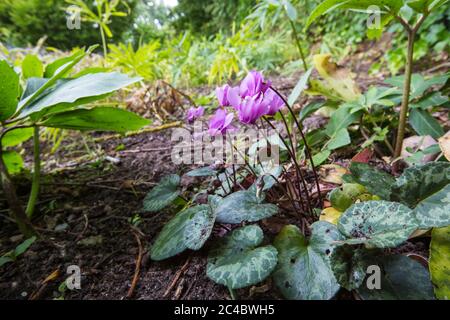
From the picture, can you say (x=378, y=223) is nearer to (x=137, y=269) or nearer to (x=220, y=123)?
(x=220, y=123)

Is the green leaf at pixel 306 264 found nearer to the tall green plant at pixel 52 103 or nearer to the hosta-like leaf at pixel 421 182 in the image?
the hosta-like leaf at pixel 421 182

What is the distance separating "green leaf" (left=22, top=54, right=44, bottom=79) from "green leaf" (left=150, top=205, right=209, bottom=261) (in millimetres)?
691

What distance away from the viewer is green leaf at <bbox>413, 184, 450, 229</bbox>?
472mm

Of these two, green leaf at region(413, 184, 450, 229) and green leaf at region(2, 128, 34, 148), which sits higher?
green leaf at region(2, 128, 34, 148)

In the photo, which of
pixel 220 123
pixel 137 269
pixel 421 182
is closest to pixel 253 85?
pixel 220 123

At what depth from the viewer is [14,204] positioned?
30.6 inches

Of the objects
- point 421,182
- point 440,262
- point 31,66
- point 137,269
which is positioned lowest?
point 137,269

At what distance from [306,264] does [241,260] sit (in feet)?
0.36

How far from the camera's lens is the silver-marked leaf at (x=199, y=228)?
1.85ft

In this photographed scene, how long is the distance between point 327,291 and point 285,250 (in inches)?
3.9

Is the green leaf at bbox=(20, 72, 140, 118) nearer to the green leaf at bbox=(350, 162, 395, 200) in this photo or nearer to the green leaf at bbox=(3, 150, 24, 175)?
Result: the green leaf at bbox=(3, 150, 24, 175)

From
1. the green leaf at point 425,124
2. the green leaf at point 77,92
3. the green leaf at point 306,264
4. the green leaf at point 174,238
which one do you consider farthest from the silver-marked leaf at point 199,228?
the green leaf at point 425,124

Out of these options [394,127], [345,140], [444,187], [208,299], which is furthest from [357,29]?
[208,299]

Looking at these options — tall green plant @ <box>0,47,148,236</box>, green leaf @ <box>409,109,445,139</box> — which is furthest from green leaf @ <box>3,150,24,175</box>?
green leaf @ <box>409,109,445,139</box>
